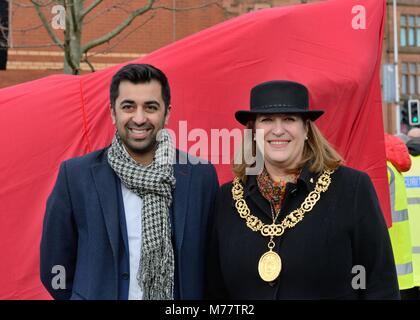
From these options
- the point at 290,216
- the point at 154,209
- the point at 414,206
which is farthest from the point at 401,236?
the point at 154,209

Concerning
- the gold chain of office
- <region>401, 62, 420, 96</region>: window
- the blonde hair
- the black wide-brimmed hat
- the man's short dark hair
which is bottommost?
the gold chain of office

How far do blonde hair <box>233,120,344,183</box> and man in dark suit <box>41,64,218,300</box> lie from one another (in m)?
0.20

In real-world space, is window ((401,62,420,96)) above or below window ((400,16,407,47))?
below

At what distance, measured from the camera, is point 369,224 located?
8.41 ft

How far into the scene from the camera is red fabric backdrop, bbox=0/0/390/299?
3762 millimetres

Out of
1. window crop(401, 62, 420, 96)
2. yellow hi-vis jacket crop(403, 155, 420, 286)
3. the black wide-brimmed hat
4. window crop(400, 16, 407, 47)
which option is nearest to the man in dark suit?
the black wide-brimmed hat

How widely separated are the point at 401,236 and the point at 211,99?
2.04 meters

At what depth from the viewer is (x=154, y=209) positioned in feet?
8.14

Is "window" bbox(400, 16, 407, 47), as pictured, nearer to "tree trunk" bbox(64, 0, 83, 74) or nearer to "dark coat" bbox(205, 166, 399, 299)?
"tree trunk" bbox(64, 0, 83, 74)

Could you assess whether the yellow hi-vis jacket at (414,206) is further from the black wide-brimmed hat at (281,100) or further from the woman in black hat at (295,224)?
the black wide-brimmed hat at (281,100)

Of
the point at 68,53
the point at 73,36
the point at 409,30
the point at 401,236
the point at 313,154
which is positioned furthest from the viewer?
the point at 409,30

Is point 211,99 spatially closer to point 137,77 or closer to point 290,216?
point 137,77

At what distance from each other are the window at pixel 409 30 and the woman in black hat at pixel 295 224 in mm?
42145
